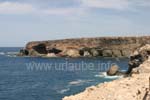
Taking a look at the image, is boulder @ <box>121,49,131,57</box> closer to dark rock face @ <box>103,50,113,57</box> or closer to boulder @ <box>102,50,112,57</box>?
dark rock face @ <box>103,50,113,57</box>

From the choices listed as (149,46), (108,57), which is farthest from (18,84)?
(108,57)

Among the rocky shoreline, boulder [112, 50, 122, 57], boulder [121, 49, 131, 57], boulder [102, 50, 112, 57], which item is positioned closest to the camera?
the rocky shoreline

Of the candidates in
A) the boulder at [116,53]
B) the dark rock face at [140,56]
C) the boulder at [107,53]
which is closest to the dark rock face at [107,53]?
the boulder at [107,53]

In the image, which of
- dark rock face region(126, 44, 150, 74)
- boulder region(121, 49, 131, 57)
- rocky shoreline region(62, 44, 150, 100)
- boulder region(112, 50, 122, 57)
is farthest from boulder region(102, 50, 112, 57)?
rocky shoreline region(62, 44, 150, 100)

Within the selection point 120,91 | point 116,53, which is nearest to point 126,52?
point 116,53

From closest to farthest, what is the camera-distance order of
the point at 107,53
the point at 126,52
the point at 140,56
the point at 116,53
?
the point at 140,56
the point at 126,52
the point at 116,53
the point at 107,53

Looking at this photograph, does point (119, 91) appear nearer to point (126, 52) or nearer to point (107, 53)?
point (107, 53)

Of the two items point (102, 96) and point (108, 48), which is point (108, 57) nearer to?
point (108, 48)

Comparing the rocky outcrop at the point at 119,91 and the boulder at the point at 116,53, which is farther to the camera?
the boulder at the point at 116,53

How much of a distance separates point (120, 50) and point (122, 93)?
176739mm

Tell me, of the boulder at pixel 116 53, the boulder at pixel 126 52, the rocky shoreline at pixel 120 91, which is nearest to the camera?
the rocky shoreline at pixel 120 91

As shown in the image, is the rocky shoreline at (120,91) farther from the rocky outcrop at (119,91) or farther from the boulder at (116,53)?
the boulder at (116,53)

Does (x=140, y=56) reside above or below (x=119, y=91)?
below

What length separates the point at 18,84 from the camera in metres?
90.5
